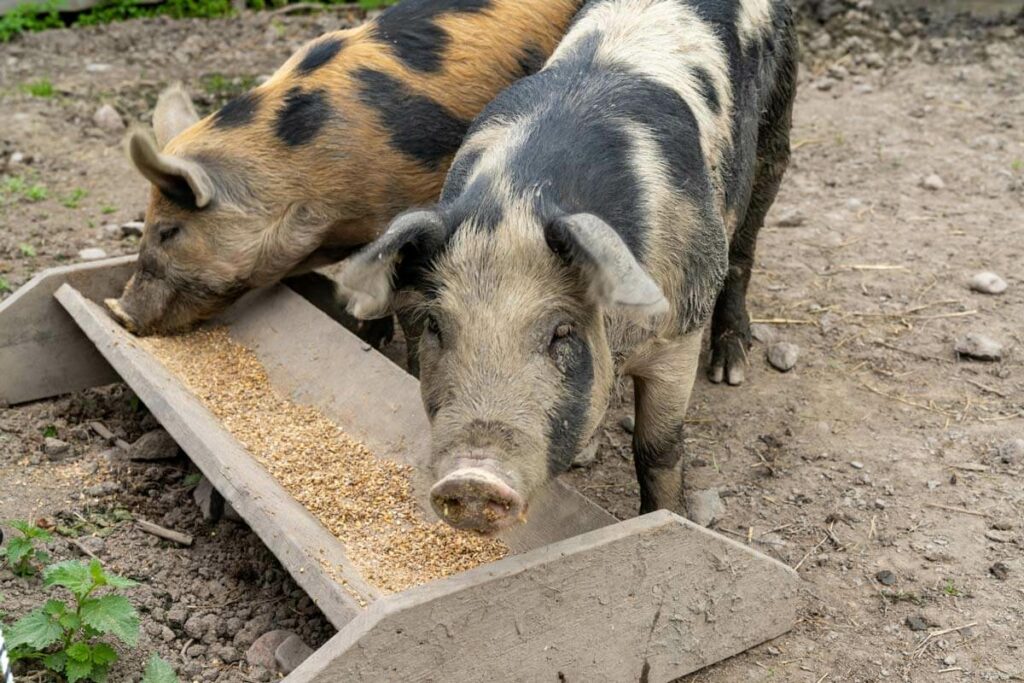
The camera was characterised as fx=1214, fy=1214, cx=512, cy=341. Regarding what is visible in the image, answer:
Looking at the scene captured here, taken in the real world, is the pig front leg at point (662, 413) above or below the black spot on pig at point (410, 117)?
below

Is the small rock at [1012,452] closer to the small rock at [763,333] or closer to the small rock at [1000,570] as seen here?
the small rock at [1000,570]

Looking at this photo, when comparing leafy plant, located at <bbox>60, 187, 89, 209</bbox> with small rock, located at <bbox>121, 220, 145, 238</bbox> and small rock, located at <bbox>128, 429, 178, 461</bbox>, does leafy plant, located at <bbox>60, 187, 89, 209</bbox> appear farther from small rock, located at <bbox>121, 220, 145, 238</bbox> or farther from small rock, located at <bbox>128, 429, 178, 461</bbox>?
small rock, located at <bbox>128, 429, 178, 461</bbox>

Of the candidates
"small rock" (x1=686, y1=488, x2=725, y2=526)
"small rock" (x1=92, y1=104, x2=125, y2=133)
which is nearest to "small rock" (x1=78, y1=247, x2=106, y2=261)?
"small rock" (x1=92, y1=104, x2=125, y2=133)

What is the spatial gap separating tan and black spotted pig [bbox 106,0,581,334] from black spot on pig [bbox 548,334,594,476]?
184 centimetres

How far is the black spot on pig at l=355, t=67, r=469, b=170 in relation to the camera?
4789mm

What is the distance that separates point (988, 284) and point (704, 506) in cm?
220

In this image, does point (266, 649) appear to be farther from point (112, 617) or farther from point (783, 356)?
point (783, 356)

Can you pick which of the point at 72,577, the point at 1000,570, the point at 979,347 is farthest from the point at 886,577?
the point at 72,577

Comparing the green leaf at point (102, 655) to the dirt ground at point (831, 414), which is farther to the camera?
the dirt ground at point (831, 414)

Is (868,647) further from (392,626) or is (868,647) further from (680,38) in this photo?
(680,38)

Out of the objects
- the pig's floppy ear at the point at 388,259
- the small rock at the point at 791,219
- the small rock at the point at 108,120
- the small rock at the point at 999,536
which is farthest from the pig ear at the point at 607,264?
the small rock at the point at 108,120

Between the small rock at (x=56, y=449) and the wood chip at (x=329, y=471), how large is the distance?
1.60ft

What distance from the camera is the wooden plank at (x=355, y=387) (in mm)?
3570

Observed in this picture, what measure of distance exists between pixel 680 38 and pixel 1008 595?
209cm
